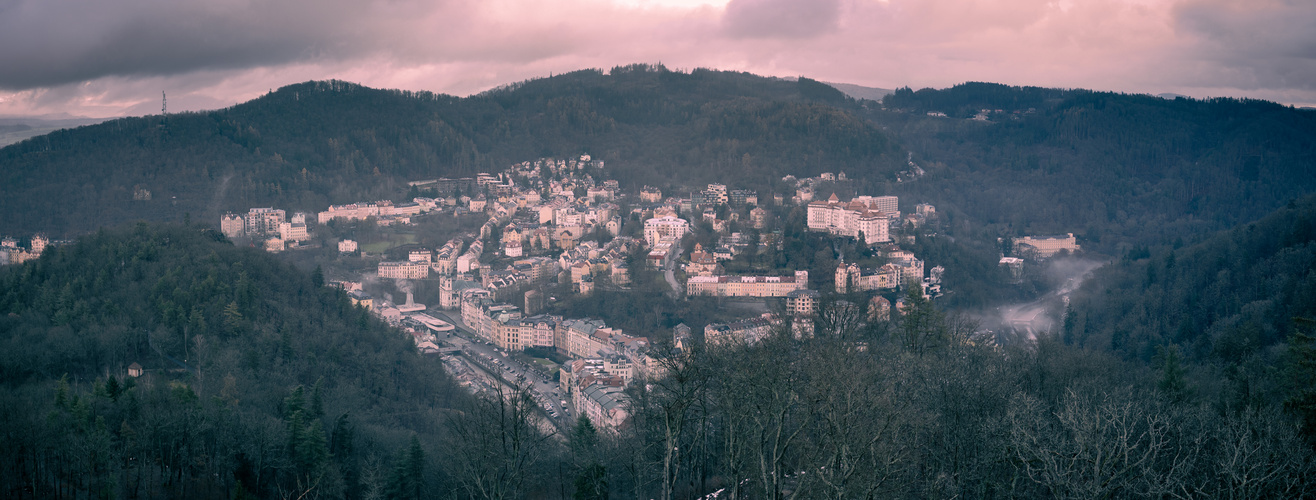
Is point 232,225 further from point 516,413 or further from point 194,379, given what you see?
point 516,413

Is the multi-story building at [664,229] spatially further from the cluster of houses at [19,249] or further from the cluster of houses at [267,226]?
the cluster of houses at [19,249]

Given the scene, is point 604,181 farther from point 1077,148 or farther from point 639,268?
point 1077,148

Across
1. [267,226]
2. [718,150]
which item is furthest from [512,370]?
[718,150]

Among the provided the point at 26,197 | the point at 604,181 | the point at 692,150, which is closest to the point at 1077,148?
the point at 692,150

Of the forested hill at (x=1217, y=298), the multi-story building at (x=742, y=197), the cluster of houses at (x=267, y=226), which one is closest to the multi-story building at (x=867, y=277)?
the forested hill at (x=1217, y=298)

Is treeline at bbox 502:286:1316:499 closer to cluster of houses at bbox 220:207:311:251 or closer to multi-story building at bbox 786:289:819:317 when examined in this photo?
multi-story building at bbox 786:289:819:317

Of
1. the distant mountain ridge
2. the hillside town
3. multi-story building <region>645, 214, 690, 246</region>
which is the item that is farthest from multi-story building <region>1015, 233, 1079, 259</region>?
multi-story building <region>645, 214, 690, 246</region>
